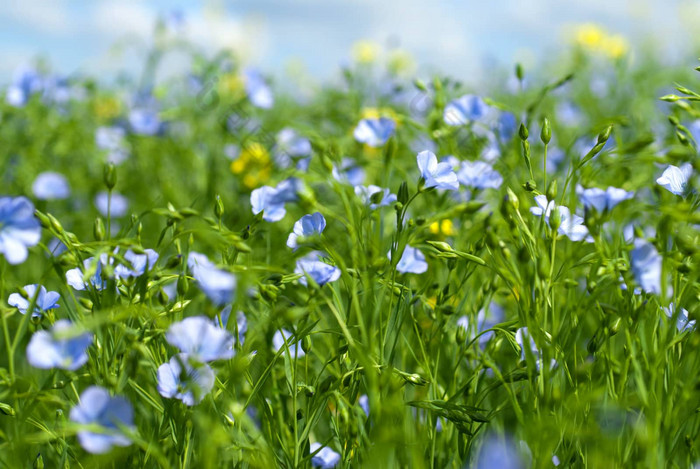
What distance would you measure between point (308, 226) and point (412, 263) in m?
0.25

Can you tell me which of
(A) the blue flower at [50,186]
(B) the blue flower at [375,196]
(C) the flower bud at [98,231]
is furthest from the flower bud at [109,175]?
(A) the blue flower at [50,186]

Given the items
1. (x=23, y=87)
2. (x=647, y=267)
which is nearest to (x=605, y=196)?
(x=647, y=267)

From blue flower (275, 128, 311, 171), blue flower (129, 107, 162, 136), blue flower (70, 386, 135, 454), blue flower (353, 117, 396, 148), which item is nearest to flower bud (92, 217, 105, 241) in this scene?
blue flower (70, 386, 135, 454)

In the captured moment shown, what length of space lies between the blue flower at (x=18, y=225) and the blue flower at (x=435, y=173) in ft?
2.35

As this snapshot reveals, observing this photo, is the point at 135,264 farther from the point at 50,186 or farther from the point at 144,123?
the point at 144,123

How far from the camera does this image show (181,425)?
1088 millimetres

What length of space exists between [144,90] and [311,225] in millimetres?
4029

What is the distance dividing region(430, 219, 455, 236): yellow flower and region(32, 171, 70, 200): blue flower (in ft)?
6.63

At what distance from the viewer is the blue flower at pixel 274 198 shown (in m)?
1.22

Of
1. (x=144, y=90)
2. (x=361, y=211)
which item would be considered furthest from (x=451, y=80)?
(x=144, y=90)

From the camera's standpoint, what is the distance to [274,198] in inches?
51.7

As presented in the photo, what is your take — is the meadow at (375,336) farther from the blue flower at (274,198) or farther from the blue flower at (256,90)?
the blue flower at (256,90)

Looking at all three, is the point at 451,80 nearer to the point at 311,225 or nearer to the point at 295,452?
the point at 311,225

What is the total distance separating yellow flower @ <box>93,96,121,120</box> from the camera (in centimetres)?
565
